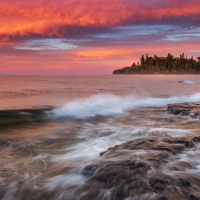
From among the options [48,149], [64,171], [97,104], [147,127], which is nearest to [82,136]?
[48,149]

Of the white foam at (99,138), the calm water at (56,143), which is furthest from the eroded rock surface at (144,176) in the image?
the white foam at (99,138)

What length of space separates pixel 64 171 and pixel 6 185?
53.7 inches

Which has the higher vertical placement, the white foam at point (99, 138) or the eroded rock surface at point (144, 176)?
the eroded rock surface at point (144, 176)

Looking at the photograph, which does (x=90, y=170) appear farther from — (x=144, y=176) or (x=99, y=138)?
(x=99, y=138)

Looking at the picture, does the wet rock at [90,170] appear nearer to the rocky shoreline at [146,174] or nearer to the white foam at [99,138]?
the rocky shoreline at [146,174]

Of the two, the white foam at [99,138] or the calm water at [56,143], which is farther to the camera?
the white foam at [99,138]

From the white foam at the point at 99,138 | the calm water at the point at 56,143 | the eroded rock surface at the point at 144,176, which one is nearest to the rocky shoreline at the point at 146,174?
the eroded rock surface at the point at 144,176

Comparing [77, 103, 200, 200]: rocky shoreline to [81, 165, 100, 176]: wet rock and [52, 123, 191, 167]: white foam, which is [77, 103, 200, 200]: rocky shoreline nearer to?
[81, 165, 100, 176]: wet rock

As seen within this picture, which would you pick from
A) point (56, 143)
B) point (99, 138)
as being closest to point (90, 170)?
point (56, 143)

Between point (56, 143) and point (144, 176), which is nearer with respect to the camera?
point (144, 176)

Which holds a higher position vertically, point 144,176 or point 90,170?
point 144,176

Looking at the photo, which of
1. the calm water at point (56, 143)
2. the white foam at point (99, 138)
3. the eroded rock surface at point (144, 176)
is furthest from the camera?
the white foam at point (99, 138)

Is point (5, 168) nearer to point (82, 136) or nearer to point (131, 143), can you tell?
point (131, 143)

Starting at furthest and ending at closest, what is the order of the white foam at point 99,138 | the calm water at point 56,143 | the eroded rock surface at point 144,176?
1. the white foam at point 99,138
2. the calm water at point 56,143
3. the eroded rock surface at point 144,176
